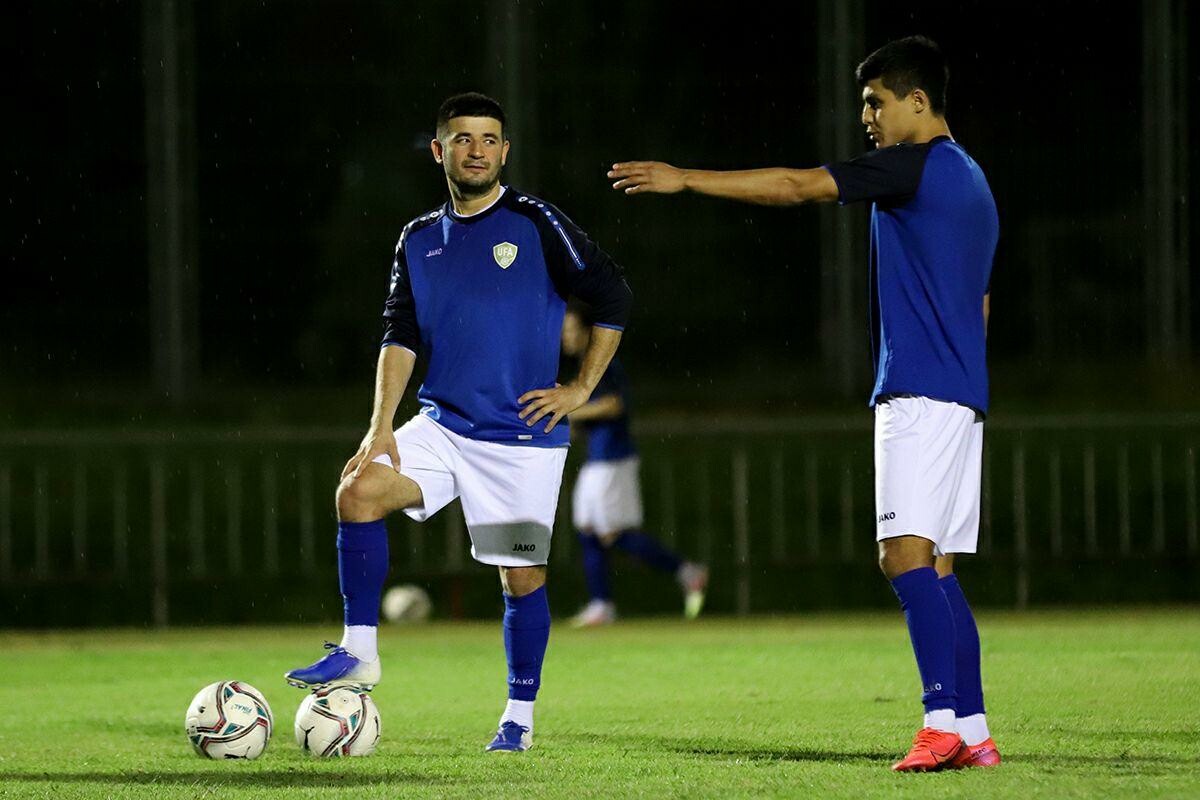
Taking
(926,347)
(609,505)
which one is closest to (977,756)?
(926,347)

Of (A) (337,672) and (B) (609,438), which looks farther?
(B) (609,438)

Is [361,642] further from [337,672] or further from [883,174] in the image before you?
[883,174]

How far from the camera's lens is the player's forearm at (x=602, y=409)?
11875mm

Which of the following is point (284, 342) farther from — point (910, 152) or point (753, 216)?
point (910, 152)

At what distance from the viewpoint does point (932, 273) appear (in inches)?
219

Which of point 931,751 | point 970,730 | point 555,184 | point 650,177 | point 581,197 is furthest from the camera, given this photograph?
point 581,197

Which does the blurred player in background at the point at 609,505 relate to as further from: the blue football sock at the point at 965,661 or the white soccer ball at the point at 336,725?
the blue football sock at the point at 965,661

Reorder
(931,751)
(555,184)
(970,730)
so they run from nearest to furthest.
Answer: (931,751)
(970,730)
(555,184)

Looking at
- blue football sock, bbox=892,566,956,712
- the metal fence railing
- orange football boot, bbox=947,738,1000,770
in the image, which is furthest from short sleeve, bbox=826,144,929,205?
the metal fence railing

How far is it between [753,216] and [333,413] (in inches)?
166

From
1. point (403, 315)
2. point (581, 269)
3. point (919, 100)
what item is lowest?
point (403, 315)

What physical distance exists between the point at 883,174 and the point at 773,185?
327mm

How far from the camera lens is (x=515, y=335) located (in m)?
6.36

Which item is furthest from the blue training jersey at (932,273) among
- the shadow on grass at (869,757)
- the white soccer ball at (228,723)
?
the white soccer ball at (228,723)
